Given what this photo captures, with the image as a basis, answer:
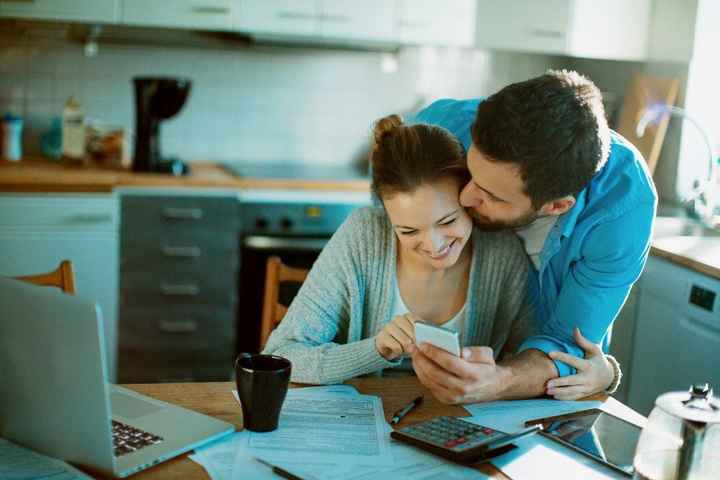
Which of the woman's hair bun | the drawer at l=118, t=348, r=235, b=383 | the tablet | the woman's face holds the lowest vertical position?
the drawer at l=118, t=348, r=235, b=383

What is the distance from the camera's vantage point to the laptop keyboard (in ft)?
4.17

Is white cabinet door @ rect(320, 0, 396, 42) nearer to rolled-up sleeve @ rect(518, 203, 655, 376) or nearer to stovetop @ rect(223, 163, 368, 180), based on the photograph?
stovetop @ rect(223, 163, 368, 180)

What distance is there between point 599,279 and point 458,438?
556mm

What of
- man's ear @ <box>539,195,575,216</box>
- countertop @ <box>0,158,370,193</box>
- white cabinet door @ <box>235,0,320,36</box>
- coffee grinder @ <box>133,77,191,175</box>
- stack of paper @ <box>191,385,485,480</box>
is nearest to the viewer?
stack of paper @ <box>191,385,485,480</box>

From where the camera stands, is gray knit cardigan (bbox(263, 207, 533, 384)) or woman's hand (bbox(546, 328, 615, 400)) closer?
woman's hand (bbox(546, 328, 615, 400))

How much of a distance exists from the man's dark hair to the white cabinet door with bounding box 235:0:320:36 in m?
2.13

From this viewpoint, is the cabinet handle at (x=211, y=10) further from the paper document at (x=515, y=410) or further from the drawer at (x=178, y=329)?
the paper document at (x=515, y=410)

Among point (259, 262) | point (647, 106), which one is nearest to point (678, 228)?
point (647, 106)

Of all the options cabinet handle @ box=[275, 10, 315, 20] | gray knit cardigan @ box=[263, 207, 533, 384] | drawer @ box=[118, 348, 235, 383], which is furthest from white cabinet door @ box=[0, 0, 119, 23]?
gray knit cardigan @ box=[263, 207, 533, 384]

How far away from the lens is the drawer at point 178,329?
3.47 meters

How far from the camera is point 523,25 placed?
3.83 metres

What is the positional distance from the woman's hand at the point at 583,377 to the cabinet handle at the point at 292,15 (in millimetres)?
2297

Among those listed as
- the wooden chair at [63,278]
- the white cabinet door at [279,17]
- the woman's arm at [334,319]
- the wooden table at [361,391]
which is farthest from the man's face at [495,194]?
the white cabinet door at [279,17]

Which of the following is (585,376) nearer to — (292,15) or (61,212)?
(61,212)
